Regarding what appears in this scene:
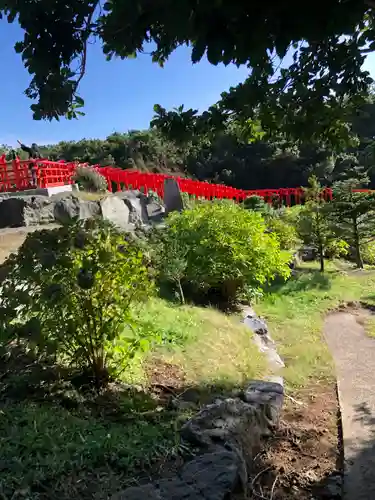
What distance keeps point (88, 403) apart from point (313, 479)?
1645 millimetres

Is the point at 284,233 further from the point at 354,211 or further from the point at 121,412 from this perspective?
the point at 121,412

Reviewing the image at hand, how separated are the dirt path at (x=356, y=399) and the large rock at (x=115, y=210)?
6263 mm

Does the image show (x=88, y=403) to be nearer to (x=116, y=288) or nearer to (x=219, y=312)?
(x=116, y=288)

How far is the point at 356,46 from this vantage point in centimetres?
267

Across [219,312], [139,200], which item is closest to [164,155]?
[139,200]

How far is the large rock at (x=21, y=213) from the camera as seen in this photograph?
1075cm

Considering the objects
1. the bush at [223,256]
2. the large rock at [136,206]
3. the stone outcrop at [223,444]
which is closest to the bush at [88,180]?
the large rock at [136,206]

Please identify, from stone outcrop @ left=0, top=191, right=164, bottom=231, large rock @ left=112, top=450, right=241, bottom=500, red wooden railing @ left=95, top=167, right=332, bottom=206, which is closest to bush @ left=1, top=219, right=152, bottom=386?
large rock @ left=112, top=450, right=241, bottom=500

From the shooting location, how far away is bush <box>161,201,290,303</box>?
772 centimetres

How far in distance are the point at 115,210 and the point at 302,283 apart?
519cm

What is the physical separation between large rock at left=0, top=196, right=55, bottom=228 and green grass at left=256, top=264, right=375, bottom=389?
18.0 feet

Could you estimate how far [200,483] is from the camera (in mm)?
2275

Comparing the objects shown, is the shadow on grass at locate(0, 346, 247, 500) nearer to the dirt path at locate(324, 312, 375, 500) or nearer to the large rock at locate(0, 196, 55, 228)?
the dirt path at locate(324, 312, 375, 500)

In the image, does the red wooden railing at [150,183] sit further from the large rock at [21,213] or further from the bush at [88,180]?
the large rock at [21,213]
